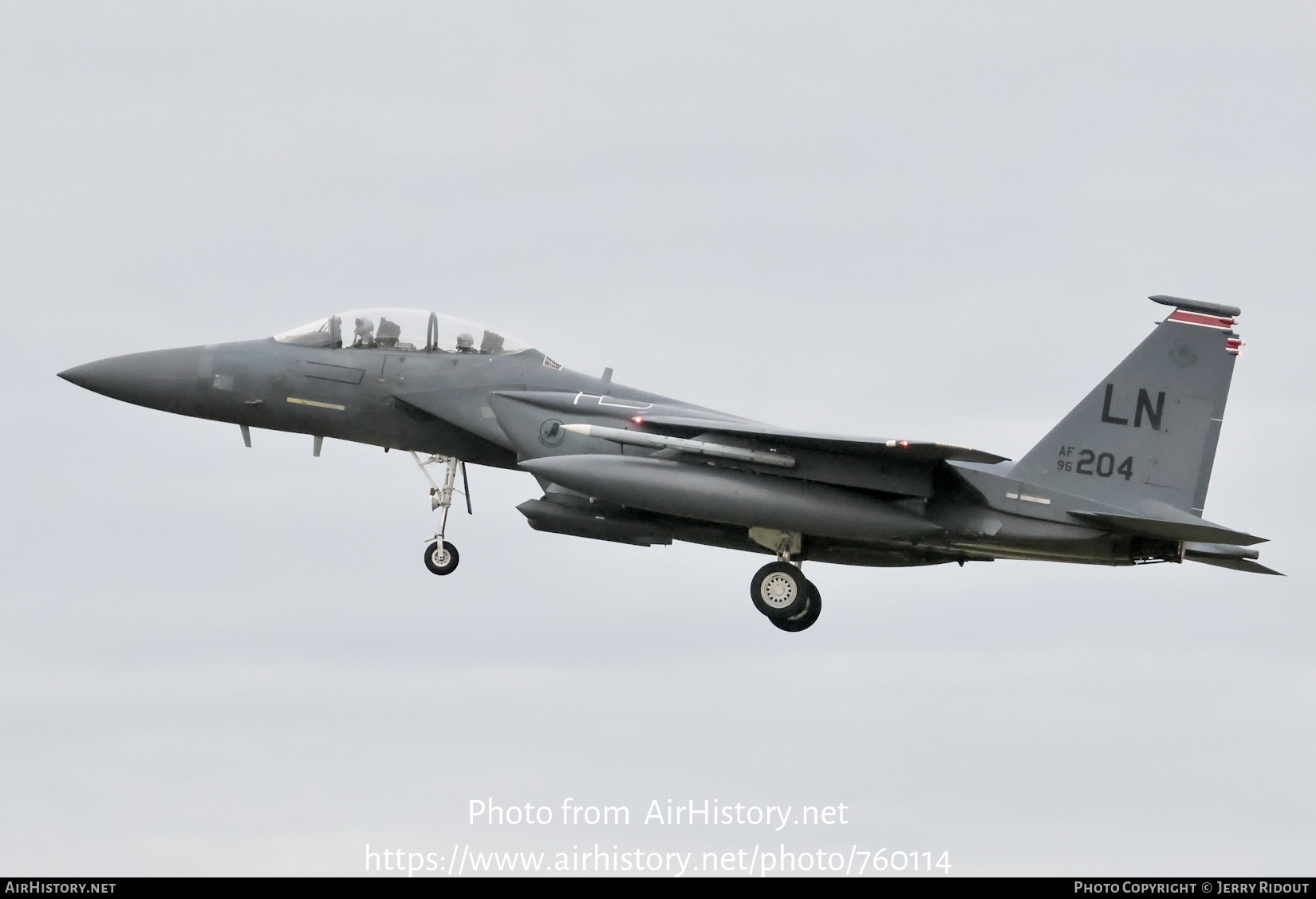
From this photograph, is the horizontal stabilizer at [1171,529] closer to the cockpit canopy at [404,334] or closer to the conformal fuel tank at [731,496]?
the conformal fuel tank at [731,496]

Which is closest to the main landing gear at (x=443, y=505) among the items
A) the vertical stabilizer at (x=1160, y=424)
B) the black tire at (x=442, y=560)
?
the black tire at (x=442, y=560)

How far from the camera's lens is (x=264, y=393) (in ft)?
74.8

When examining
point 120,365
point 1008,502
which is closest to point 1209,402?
point 1008,502

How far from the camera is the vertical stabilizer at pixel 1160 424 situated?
70.0ft

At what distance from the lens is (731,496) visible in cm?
2108

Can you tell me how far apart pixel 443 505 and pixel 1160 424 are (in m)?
7.89

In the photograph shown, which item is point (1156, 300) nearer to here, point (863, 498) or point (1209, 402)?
point (1209, 402)

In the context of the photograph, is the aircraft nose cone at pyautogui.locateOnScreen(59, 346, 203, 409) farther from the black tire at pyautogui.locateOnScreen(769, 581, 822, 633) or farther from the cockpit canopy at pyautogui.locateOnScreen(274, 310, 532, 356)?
the black tire at pyautogui.locateOnScreen(769, 581, 822, 633)

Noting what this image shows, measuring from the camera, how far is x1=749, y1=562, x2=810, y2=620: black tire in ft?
72.0

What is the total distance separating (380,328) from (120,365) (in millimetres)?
3033

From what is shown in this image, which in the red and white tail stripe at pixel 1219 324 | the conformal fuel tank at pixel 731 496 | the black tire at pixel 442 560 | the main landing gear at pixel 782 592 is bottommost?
the black tire at pixel 442 560

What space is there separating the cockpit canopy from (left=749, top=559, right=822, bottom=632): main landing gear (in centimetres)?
375

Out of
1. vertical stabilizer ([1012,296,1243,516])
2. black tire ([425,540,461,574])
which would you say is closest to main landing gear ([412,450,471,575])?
black tire ([425,540,461,574])

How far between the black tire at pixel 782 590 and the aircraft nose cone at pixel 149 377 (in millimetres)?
6792
